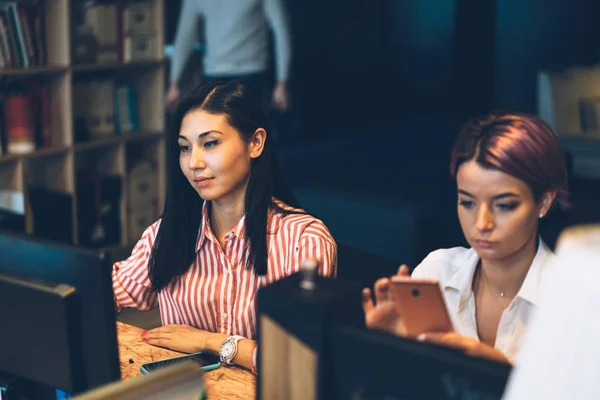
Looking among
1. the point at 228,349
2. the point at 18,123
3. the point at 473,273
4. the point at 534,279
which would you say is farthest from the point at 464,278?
the point at 18,123

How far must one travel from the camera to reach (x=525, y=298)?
1.62 meters

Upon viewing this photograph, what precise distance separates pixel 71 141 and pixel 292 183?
3.95 ft

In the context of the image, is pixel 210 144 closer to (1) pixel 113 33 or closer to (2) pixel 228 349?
(2) pixel 228 349

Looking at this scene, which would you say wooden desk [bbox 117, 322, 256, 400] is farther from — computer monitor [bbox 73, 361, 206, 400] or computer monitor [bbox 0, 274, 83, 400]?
computer monitor [bbox 73, 361, 206, 400]

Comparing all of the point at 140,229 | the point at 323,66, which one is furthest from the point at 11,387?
the point at 323,66

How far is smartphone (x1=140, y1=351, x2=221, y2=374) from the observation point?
1619 mm

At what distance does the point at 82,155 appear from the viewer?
4.98 m

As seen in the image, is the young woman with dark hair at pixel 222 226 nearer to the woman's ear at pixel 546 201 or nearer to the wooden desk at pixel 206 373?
the wooden desk at pixel 206 373

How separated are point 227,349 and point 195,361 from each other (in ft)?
0.29

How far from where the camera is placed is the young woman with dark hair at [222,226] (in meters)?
1.98

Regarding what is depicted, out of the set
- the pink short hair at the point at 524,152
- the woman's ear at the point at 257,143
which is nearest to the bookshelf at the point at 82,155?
the woman's ear at the point at 257,143

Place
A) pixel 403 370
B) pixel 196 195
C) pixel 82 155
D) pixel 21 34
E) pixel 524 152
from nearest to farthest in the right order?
pixel 403 370 → pixel 524 152 → pixel 196 195 → pixel 21 34 → pixel 82 155

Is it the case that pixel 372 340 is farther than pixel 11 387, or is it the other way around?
pixel 11 387

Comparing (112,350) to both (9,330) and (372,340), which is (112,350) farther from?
(372,340)
